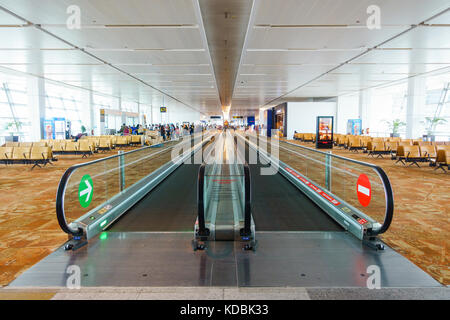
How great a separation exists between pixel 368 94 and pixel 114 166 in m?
27.8

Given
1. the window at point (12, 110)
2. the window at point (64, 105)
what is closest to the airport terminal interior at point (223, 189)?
the window at point (12, 110)

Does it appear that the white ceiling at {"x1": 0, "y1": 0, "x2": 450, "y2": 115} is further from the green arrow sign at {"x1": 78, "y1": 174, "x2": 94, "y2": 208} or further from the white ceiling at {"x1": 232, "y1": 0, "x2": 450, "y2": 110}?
the green arrow sign at {"x1": 78, "y1": 174, "x2": 94, "y2": 208}

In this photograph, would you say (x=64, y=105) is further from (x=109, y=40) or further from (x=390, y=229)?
(x=390, y=229)

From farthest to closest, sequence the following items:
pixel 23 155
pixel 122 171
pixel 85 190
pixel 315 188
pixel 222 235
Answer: pixel 23 155
pixel 315 188
pixel 122 171
pixel 85 190
pixel 222 235

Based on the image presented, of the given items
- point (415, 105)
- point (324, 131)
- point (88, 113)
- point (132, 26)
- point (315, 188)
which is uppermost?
point (132, 26)

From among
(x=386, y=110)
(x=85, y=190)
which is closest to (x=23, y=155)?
(x=85, y=190)

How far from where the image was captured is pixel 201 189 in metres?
4.37

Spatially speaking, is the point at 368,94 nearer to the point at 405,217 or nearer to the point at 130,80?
the point at 130,80

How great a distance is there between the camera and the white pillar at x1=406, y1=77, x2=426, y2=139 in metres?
20.8

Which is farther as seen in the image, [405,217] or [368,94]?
[368,94]

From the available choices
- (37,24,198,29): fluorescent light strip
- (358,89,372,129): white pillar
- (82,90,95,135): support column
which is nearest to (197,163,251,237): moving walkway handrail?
(37,24,198,29): fluorescent light strip

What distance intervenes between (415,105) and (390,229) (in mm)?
19774

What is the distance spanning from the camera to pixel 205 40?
35.6 feet
